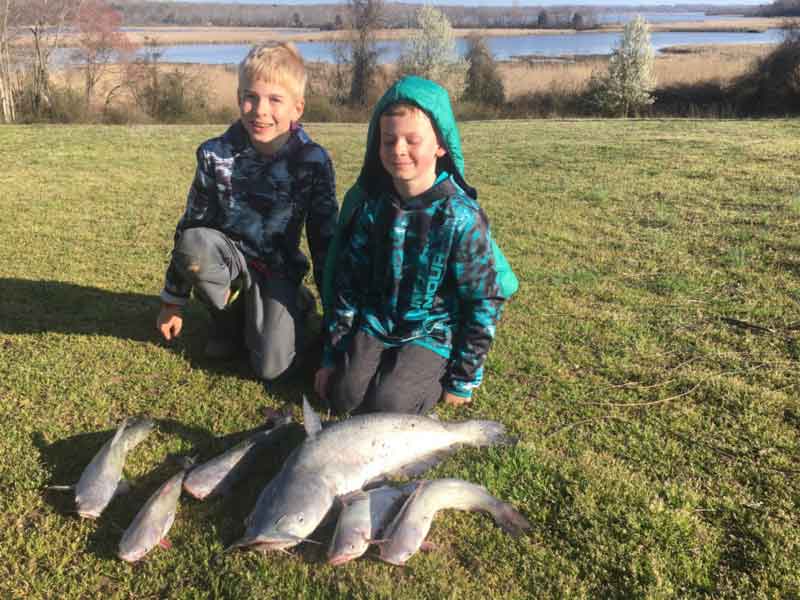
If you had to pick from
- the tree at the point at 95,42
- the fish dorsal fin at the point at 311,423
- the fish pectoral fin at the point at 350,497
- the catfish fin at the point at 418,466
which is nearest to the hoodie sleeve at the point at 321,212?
the fish dorsal fin at the point at 311,423

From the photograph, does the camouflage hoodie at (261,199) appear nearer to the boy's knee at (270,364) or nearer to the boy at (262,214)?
the boy at (262,214)

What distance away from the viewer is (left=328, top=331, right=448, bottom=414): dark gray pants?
143 inches

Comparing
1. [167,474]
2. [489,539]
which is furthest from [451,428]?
[167,474]

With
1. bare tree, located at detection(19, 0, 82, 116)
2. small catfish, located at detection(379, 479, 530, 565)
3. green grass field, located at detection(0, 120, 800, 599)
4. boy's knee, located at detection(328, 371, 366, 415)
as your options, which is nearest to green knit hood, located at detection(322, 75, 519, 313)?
boy's knee, located at detection(328, 371, 366, 415)

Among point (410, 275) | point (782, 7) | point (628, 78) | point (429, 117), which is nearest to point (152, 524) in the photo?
point (410, 275)

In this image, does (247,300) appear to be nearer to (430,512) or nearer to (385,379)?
(385,379)

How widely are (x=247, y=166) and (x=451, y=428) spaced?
2.17 m

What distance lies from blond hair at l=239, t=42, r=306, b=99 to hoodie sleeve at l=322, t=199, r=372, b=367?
1002 millimetres

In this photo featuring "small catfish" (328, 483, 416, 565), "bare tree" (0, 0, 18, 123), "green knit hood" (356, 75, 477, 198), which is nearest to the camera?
"small catfish" (328, 483, 416, 565)

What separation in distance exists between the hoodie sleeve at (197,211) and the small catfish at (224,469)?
51.1 inches

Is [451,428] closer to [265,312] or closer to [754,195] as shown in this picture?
[265,312]

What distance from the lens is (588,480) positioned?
3105 mm

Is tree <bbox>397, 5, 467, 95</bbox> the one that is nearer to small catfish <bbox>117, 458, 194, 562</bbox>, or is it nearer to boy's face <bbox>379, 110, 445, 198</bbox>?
boy's face <bbox>379, 110, 445, 198</bbox>

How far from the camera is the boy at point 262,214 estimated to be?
12.8ft
